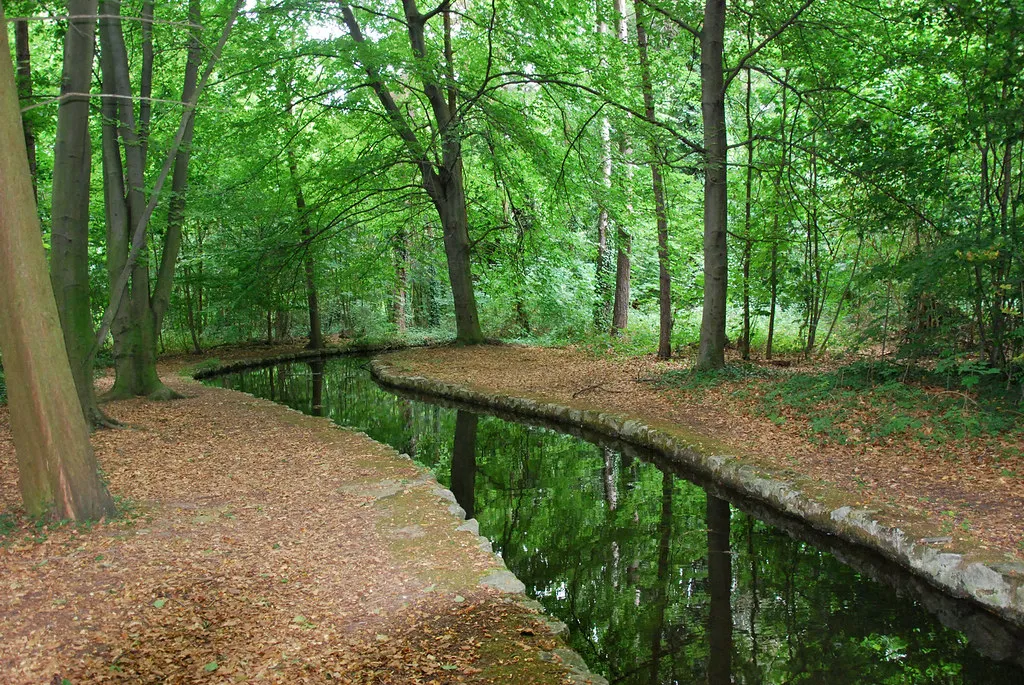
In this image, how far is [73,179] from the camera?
7.17 meters

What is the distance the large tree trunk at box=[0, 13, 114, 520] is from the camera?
4387 millimetres

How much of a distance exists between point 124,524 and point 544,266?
46.2 ft

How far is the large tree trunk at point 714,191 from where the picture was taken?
10438mm

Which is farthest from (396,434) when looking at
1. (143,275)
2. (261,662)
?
(261,662)

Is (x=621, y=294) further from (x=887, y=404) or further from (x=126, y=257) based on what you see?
(x=126, y=257)

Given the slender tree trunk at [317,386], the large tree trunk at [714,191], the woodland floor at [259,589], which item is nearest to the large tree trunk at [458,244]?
the slender tree trunk at [317,386]

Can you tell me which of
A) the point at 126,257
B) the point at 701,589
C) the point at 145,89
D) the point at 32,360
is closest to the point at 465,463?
the point at 701,589

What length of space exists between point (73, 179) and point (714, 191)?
27.2 ft

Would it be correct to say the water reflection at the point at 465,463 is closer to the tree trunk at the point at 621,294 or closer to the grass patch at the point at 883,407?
the grass patch at the point at 883,407

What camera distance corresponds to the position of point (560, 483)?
7426 millimetres

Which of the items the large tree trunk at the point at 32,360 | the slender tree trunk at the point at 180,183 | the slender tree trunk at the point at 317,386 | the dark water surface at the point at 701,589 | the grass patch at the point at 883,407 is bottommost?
the dark water surface at the point at 701,589

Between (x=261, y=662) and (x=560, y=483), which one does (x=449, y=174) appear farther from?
(x=261, y=662)

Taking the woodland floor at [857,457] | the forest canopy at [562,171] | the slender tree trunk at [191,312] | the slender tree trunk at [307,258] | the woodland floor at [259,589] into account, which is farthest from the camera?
the slender tree trunk at [191,312]

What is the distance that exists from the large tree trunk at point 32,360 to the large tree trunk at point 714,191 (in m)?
8.43
